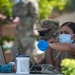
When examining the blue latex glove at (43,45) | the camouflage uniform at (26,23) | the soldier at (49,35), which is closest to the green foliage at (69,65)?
the blue latex glove at (43,45)

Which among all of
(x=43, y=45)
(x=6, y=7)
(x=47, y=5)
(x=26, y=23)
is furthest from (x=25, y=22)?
(x=43, y=45)

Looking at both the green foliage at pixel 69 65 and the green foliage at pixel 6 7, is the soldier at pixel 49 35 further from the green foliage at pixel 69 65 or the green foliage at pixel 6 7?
the green foliage at pixel 6 7

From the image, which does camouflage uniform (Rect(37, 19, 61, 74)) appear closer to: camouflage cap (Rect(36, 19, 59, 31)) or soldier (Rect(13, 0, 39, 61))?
camouflage cap (Rect(36, 19, 59, 31))

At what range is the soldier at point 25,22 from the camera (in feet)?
35.4

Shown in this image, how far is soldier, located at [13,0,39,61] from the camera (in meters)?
10.8

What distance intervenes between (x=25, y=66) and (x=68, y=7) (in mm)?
26878

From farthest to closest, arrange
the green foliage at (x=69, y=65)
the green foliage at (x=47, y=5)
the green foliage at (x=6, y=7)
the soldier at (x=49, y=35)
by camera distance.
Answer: the green foliage at (x=47, y=5)
the green foliage at (x=6, y=7)
the soldier at (x=49, y=35)
the green foliage at (x=69, y=65)

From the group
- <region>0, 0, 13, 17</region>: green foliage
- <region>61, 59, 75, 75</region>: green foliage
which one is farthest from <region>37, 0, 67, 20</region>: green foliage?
<region>61, 59, 75, 75</region>: green foliage

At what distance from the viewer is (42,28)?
5.89 metres

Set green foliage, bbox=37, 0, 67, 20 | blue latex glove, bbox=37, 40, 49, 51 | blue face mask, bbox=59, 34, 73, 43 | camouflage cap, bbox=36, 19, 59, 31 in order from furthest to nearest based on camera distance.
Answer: green foliage, bbox=37, 0, 67, 20 < camouflage cap, bbox=36, 19, 59, 31 < blue face mask, bbox=59, 34, 73, 43 < blue latex glove, bbox=37, 40, 49, 51

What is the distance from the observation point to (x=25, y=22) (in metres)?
11.0

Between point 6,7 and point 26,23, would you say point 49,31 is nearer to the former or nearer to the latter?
point 26,23

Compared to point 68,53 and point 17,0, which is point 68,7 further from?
point 68,53

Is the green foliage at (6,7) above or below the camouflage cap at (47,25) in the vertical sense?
above
